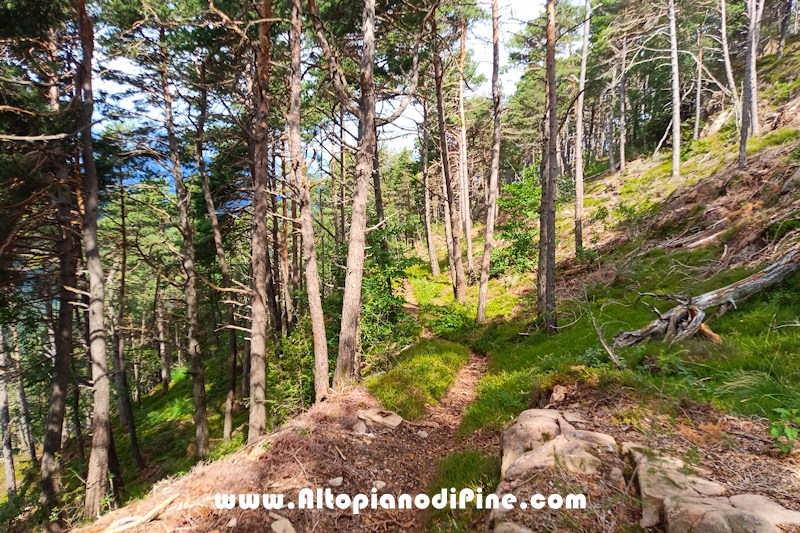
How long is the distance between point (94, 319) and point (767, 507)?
1156cm

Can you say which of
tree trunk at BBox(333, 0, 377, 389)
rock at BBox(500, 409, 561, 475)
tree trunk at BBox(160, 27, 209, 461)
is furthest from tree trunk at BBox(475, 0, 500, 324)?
tree trunk at BBox(160, 27, 209, 461)

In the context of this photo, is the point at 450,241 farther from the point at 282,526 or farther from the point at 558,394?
the point at 282,526

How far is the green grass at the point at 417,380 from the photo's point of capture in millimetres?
6992

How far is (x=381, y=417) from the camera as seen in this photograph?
6.35 meters

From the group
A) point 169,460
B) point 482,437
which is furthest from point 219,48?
point 169,460

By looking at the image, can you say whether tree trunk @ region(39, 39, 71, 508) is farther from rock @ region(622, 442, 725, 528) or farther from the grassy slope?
rock @ region(622, 442, 725, 528)

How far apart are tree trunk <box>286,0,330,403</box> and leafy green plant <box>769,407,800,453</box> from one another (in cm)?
666

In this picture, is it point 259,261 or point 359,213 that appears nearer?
point 359,213

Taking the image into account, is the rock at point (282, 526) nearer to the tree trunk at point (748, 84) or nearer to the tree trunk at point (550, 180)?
the tree trunk at point (550, 180)

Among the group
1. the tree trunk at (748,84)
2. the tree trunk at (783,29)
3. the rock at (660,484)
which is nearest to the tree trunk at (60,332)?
the rock at (660,484)

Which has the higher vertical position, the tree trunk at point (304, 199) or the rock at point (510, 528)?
the tree trunk at point (304, 199)

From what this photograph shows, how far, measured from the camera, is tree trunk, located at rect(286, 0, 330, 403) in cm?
743

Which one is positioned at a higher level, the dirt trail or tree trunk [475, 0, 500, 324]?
tree trunk [475, 0, 500, 324]

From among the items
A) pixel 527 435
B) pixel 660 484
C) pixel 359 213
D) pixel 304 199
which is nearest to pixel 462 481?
pixel 527 435
